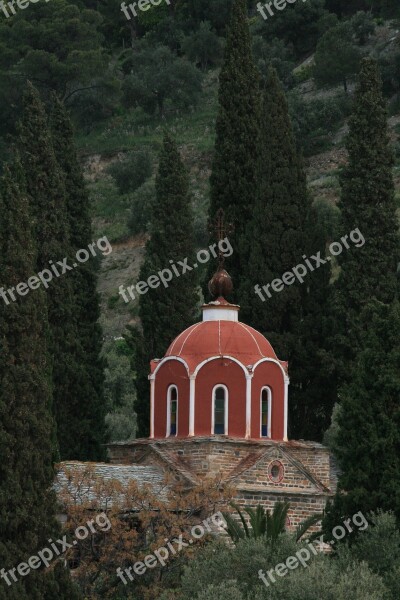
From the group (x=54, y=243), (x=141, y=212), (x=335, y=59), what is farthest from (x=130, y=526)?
(x=335, y=59)

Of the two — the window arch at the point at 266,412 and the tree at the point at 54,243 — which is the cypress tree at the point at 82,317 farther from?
the window arch at the point at 266,412

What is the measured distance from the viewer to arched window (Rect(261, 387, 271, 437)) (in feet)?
135

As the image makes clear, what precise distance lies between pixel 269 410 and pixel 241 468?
78.2 inches

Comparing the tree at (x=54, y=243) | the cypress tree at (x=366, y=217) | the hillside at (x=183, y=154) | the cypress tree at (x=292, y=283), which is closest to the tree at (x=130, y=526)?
the tree at (x=54, y=243)

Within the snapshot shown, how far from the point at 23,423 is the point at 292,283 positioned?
1302 cm

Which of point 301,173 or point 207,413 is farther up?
point 301,173

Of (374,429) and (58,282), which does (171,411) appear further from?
(58,282)

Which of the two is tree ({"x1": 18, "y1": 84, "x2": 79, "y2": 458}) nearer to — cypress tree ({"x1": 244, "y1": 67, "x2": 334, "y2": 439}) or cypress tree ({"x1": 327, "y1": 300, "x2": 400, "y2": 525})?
cypress tree ({"x1": 244, "y1": 67, "x2": 334, "y2": 439})

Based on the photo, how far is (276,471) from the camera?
40406mm

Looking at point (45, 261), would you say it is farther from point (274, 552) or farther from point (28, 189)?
point (274, 552)

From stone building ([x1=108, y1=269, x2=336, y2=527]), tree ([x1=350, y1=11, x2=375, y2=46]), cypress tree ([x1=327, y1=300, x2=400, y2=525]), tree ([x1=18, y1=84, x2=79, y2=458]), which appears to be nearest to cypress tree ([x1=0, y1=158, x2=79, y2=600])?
stone building ([x1=108, y1=269, x2=336, y2=527])

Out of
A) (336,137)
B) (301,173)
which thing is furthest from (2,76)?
(301,173)

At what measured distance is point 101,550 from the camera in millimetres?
37469

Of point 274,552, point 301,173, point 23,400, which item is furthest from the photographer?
point 301,173
